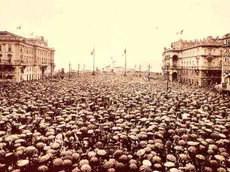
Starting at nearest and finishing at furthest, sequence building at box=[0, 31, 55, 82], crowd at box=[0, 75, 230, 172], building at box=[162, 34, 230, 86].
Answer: crowd at box=[0, 75, 230, 172], building at box=[0, 31, 55, 82], building at box=[162, 34, 230, 86]

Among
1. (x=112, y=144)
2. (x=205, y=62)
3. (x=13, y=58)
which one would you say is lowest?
(x=112, y=144)

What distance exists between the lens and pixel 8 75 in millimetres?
59594

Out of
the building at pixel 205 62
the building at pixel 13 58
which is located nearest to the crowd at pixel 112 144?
the building at pixel 13 58

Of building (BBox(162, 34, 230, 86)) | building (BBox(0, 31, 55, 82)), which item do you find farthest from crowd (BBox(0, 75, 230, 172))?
building (BBox(162, 34, 230, 86))

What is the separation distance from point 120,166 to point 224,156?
749cm

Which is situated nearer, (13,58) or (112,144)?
(112,144)

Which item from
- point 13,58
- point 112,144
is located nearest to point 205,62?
point 112,144

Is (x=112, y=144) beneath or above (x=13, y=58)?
beneath

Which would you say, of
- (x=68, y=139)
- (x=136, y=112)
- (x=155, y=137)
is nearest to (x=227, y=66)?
(x=136, y=112)

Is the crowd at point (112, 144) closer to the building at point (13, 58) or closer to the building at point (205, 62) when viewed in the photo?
the building at point (13, 58)

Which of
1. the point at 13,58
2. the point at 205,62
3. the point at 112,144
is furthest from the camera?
the point at 205,62

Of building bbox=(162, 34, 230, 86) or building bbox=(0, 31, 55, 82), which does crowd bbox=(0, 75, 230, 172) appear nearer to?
building bbox=(0, 31, 55, 82)

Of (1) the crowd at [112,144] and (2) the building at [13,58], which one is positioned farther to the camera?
(2) the building at [13,58]

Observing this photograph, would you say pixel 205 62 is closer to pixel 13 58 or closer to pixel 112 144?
pixel 112 144
